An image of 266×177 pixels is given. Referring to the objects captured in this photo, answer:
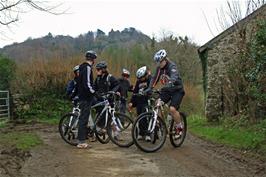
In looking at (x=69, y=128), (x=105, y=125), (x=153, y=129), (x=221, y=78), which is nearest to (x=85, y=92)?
(x=105, y=125)

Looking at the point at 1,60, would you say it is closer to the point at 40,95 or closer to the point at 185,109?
the point at 40,95

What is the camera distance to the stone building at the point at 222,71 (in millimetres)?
16969

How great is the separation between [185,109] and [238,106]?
1416 cm

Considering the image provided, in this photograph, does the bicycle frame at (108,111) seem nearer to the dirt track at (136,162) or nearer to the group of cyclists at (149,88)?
the group of cyclists at (149,88)

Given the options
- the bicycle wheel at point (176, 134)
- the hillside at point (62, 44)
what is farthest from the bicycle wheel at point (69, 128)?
the hillside at point (62, 44)

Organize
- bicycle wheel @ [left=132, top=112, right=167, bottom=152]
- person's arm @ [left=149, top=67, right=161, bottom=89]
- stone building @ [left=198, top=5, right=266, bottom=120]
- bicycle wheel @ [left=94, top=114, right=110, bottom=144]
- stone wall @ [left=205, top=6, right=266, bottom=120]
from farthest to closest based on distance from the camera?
stone wall @ [left=205, top=6, right=266, bottom=120], stone building @ [left=198, top=5, right=266, bottom=120], bicycle wheel @ [left=94, top=114, right=110, bottom=144], person's arm @ [left=149, top=67, right=161, bottom=89], bicycle wheel @ [left=132, top=112, right=167, bottom=152]

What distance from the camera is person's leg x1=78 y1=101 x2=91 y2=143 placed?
10938 millimetres

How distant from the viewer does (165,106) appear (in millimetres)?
11086

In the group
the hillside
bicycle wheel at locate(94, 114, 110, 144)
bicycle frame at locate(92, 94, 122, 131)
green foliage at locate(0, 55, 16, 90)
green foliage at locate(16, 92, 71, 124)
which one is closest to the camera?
bicycle frame at locate(92, 94, 122, 131)

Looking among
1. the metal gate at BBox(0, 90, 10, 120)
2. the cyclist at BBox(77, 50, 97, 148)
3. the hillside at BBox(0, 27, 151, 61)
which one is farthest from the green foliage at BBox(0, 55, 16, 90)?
the cyclist at BBox(77, 50, 97, 148)

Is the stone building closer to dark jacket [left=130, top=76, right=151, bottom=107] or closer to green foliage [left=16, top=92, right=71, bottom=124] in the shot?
dark jacket [left=130, top=76, right=151, bottom=107]

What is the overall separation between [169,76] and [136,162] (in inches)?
96.3

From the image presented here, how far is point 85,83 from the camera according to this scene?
10820 millimetres

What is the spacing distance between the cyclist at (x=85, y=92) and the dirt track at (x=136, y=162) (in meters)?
0.39
